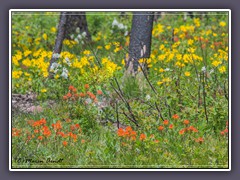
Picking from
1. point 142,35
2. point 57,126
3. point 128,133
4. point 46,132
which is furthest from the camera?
point 142,35

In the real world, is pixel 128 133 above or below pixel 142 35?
below

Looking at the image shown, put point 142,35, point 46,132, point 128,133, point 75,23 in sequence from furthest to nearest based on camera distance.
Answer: point 75,23 < point 142,35 < point 46,132 < point 128,133

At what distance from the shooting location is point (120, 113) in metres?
9.50

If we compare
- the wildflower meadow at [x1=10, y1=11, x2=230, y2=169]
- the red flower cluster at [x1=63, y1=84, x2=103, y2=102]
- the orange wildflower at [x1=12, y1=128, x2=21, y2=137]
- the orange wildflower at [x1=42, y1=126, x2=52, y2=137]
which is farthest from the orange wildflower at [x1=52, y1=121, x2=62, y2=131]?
the red flower cluster at [x1=63, y1=84, x2=103, y2=102]

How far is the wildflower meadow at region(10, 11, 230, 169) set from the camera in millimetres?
8469

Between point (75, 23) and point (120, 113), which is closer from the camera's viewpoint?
point (120, 113)

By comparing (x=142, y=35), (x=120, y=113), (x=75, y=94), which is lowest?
(x=120, y=113)

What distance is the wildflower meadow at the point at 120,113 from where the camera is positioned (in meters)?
8.47

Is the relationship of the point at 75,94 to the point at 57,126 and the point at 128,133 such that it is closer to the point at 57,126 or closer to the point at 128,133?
the point at 57,126

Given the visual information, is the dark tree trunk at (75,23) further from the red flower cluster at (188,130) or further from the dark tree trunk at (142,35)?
the red flower cluster at (188,130)

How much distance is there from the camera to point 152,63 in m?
11.1

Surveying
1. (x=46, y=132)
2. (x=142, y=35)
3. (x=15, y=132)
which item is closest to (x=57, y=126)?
(x=46, y=132)

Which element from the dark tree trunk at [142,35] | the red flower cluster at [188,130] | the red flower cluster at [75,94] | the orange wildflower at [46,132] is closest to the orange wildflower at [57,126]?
the orange wildflower at [46,132]

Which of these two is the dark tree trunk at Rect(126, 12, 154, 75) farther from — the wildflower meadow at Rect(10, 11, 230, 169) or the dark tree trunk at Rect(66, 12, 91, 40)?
the dark tree trunk at Rect(66, 12, 91, 40)
